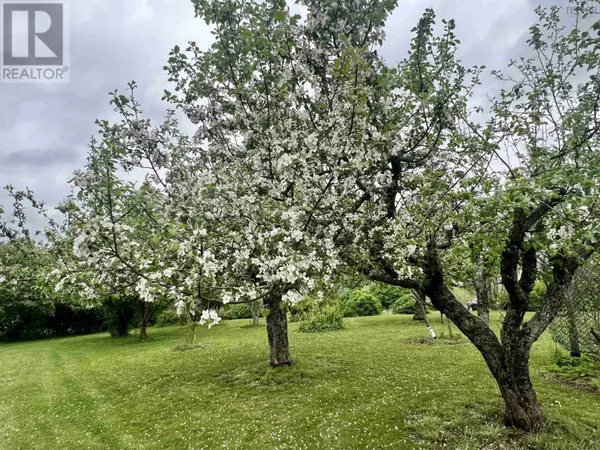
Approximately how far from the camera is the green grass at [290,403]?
22.5 ft

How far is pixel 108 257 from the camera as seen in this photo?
457 cm

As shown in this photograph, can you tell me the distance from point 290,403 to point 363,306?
79.1 ft

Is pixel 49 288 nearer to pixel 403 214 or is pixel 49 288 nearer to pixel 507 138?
pixel 403 214

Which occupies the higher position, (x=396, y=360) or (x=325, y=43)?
(x=325, y=43)

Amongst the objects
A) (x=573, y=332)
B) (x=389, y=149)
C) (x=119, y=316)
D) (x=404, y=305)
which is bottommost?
(x=404, y=305)

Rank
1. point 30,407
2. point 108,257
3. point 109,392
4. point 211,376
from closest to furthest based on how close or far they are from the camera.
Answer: point 108,257, point 30,407, point 109,392, point 211,376

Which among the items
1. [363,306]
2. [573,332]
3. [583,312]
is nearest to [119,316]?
[363,306]

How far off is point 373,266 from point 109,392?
10.1 meters

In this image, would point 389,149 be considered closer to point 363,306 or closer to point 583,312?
point 583,312

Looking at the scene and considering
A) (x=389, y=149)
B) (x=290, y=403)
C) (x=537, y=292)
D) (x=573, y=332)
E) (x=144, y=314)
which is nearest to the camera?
(x=389, y=149)

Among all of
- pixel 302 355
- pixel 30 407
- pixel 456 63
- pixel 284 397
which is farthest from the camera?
pixel 302 355

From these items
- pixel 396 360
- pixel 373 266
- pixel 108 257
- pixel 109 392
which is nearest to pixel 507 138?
pixel 373 266

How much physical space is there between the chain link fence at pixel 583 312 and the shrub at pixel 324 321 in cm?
1429

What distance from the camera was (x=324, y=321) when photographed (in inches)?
924
